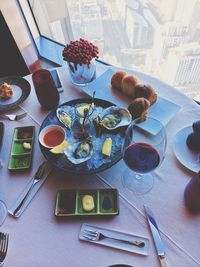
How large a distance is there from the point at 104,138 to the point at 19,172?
28 cm

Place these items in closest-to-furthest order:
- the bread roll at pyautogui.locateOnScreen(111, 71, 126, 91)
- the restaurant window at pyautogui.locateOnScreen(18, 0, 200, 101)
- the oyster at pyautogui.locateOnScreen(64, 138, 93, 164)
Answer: the oyster at pyautogui.locateOnScreen(64, 138, 93, 164), the bread roll at pyautogui.locateOnScreen(111, 71, 126, 91), the restaurant window at pyautogui.locateOnScreen(18, 0, 200, 101)

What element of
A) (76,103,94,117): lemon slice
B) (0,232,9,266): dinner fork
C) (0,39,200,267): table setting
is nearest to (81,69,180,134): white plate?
(0,39,200,267): table setting

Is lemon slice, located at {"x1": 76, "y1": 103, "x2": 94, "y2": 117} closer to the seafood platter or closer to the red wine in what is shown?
→ the seafood platter

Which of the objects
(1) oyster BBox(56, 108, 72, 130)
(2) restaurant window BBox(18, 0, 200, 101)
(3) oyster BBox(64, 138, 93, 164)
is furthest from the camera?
(2) restaurant window BBox(18, 0, 200, 101)

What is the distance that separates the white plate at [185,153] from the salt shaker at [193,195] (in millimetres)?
88

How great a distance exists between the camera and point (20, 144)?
2.55 feet

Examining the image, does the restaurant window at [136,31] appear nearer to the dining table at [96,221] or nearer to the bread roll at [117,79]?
the bread roll at [117,79]

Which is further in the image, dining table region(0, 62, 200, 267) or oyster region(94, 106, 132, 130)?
oyster region(94, 106, 132, 130)

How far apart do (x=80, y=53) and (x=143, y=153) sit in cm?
47

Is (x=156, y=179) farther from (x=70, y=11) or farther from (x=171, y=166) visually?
(x=70, y=11)

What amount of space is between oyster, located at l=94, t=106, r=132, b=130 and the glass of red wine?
0.15 ft

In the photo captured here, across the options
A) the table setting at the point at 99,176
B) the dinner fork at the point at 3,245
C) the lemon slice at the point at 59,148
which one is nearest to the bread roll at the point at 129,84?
the table setting at the point at 99,176

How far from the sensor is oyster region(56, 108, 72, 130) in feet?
2.55

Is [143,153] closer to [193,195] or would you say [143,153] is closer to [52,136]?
[193,195]
